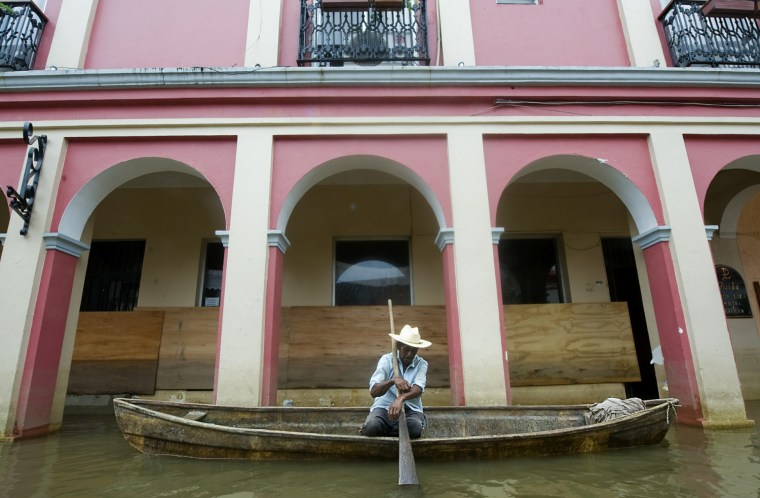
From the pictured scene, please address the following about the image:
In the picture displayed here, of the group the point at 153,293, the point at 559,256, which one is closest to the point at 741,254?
the point at 559,256

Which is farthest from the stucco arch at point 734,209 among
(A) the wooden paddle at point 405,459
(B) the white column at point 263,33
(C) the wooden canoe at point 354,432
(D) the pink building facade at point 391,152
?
(B) the white column at point 263,33

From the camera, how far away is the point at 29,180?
18.9 feet

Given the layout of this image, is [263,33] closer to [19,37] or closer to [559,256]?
[19,37]

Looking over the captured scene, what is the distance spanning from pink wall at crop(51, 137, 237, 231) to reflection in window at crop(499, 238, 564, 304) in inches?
193

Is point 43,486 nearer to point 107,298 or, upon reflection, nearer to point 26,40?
point 107,298

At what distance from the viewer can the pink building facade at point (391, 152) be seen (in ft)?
17.7

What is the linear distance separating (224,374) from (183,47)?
191 inches

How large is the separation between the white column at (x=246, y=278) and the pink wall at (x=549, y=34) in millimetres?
3643

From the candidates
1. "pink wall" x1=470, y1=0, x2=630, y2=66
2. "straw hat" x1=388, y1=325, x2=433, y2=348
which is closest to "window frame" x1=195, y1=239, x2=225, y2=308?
"straw hat" x1=388, y1=325, x2=433, y2=348

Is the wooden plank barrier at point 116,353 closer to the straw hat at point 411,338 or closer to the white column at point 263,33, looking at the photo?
the white column at point 263,33

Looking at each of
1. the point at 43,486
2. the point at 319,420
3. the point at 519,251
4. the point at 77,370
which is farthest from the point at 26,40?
the point at 519,251

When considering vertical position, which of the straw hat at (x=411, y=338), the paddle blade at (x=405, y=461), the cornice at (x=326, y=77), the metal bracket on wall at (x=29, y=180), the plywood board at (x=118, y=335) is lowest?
the paddle blade at (x=405, y=461)

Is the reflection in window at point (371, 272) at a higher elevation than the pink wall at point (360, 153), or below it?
below

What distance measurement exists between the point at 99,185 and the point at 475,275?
16.7 ft
